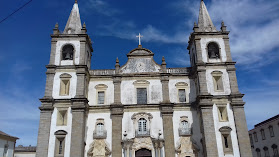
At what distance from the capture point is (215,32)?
2648cm

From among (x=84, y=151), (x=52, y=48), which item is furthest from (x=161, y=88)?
(x=52, y=48)

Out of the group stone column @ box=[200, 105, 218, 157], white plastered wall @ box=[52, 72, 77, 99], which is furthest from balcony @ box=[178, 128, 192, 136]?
white plastered wall @ box=[52, 72, 77, 99]

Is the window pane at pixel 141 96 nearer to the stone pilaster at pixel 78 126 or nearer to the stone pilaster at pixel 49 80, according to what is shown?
the stone pilaster at pixel 78 126

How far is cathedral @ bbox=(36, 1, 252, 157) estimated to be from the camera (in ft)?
73.6

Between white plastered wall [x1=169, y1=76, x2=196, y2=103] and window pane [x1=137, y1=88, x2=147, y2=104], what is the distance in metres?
2.50

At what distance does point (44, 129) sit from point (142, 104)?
8.94 m

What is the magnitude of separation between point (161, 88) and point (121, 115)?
4.74m

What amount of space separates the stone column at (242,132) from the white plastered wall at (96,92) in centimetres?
1145

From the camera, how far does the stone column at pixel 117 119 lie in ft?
76.2

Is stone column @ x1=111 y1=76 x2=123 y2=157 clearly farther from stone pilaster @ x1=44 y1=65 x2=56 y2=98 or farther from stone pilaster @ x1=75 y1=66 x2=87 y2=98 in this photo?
stone pilaster @ x1=44 y1=65 x2=56 y2=98

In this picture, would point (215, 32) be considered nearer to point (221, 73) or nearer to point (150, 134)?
point (221, 73)

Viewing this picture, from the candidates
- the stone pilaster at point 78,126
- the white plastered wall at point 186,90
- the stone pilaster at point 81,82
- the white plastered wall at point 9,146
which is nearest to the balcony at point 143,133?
the white plastered wall at point 186,90

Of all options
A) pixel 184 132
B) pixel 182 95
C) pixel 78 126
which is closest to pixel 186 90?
pixel 182 95

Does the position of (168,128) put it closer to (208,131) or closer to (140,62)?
(208,131)
